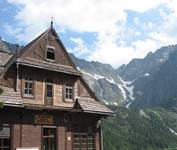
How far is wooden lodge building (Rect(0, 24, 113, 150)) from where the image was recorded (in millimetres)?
29141

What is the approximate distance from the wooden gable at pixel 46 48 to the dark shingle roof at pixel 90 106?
3506 mm

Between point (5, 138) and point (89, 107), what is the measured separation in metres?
8.60

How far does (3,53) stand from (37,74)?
15.2ft

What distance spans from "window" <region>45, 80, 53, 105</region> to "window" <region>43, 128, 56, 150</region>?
2361 millimetres

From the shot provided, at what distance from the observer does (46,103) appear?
32000 millimetres

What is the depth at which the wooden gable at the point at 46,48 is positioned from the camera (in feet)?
106

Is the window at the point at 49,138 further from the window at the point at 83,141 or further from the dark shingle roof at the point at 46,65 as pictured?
the dark shingle roof at the point at 46,65

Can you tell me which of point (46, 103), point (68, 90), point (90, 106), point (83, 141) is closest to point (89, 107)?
point (90, 106)

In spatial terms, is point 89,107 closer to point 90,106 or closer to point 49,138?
point 90,106

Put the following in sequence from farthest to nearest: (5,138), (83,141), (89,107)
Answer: (89,107), (83,141), (5,138)

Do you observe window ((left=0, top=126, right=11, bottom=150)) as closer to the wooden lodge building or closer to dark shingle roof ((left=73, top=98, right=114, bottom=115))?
the wooden lodge building

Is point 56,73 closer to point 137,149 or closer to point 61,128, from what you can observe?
point 61,128

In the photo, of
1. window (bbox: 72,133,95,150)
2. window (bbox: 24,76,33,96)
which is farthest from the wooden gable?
window (bbox: 72,133,95,150)

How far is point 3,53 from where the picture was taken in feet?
113
